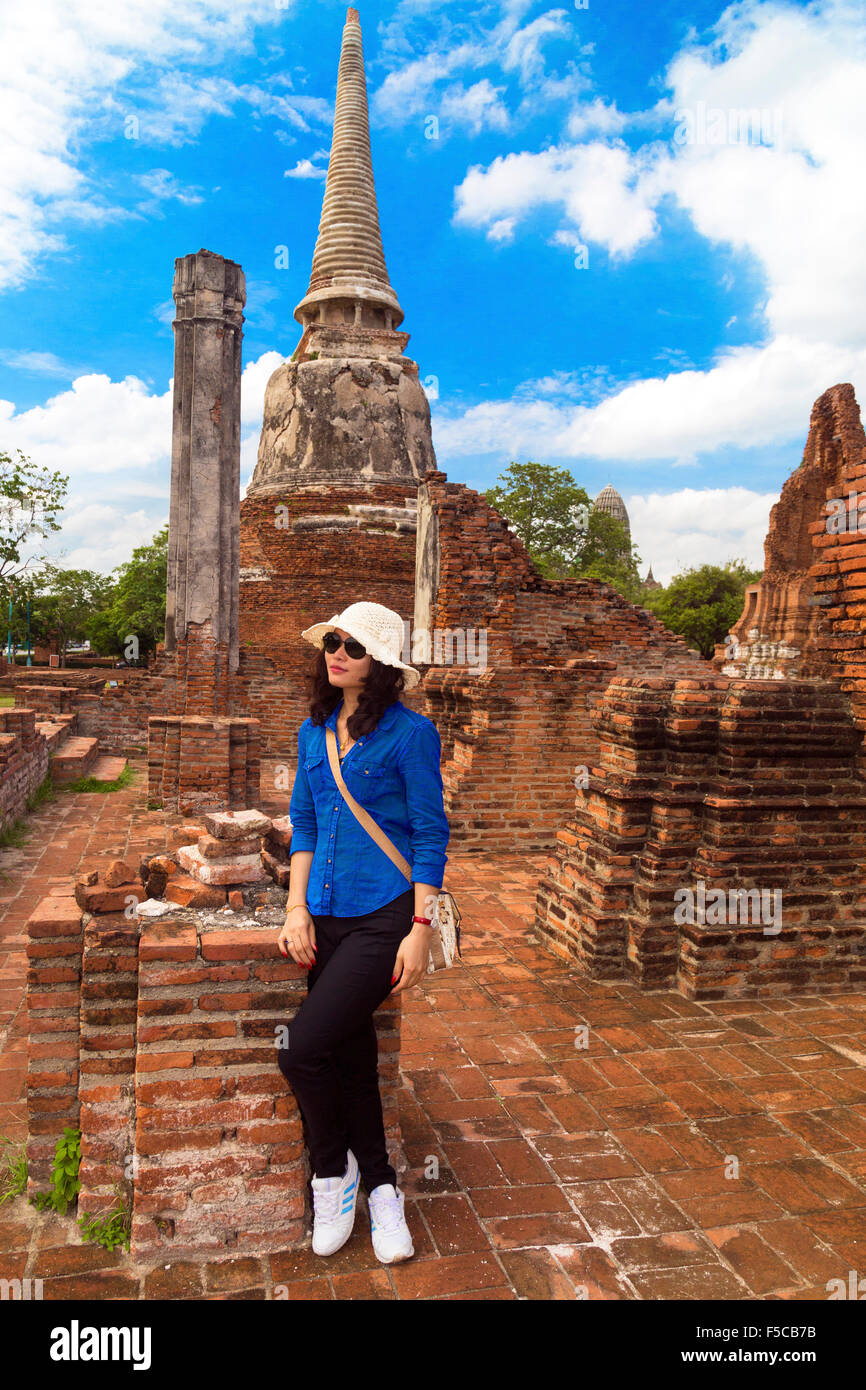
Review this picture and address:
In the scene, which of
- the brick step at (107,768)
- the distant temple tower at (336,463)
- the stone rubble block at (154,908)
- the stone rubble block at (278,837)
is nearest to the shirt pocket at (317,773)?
the stone rubble block at (278,837)

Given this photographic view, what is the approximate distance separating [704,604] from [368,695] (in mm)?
38733

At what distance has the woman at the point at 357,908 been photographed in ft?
7.63

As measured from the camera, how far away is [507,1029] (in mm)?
3900

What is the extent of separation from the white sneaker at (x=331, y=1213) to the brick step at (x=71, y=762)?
8944 millimetres

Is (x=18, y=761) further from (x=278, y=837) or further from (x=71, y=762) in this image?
(x=278, y=837)

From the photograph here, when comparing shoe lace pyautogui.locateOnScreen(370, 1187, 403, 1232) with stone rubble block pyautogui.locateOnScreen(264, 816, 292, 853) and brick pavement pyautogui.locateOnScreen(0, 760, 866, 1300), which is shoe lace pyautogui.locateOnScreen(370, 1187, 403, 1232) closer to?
brick pavement pyautogui.locateOnScreen(0, 760, 866, 1300)

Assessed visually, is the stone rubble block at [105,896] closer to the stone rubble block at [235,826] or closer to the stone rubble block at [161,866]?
the stone rubble block at [161,866]

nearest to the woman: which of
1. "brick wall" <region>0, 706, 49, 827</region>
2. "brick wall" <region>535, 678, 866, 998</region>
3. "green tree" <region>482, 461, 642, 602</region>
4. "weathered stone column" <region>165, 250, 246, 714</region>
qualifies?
"brick wall" <region>535, 678, 866, 998</region>

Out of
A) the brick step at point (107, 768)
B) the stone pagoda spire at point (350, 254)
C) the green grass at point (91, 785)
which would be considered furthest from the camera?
the stone pagoda spire at point (350, 254)

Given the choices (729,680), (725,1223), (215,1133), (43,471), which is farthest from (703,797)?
(43,471)

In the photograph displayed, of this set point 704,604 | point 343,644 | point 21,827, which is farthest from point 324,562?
point 704,604

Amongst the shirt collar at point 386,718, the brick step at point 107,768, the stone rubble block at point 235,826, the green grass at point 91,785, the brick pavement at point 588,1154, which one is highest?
the shirt collar at point 386,718

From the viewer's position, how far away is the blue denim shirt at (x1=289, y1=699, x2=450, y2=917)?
2432 mm

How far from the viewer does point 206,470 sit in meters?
9.17
